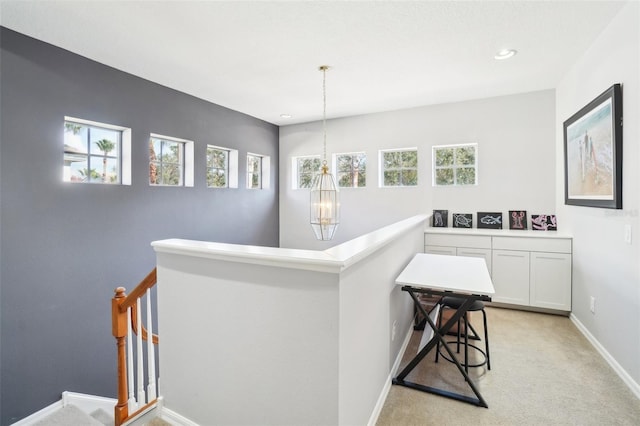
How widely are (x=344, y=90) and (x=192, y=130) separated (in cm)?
204

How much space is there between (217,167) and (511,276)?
410 cm

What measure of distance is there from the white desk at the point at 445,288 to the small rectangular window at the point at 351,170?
2.78 m

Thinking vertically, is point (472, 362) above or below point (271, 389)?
below

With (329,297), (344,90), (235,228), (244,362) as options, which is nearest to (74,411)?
(244,362)

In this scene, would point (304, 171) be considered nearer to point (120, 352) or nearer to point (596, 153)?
point (596, 153)

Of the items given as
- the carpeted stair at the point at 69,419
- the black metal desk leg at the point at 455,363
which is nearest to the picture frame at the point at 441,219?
the black metal desk leg at the point at 455,363

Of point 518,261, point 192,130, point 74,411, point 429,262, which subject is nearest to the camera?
point 74,411

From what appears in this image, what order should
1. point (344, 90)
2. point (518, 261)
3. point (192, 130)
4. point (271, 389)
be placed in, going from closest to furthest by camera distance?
1. point (271, 389)
2. point (518, 261)
3. point (344, 90)
4. point (192, 130)

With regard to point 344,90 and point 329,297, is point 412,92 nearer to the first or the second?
point 344,90

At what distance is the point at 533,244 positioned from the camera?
346 centimetres

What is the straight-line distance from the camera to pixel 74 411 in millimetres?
2236

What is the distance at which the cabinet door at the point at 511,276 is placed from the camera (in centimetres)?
349

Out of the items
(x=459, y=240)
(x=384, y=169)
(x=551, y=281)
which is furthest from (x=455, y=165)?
(x=551, y=281)

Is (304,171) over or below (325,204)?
over
